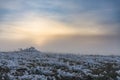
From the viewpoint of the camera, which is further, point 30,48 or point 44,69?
point 30,48

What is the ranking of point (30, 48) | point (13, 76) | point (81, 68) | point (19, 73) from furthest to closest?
1. point (30, 48)
2. point (81, 68)
3. point (19, 73)
4. point (13, 76)

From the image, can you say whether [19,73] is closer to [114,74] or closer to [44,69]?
[44,69]

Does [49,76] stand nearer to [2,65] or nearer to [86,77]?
[86,77]

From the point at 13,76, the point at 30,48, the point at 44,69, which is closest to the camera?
the point at 13,76

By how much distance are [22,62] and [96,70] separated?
6.58 m

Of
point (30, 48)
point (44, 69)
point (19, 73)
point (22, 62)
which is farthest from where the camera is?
point (30, 48)

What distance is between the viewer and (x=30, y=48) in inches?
2013

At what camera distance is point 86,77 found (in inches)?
1032

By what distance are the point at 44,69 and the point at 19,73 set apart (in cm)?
247

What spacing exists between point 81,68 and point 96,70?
122cm

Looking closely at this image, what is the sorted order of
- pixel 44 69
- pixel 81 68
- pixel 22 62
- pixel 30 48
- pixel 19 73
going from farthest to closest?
pixel 30 48, pixel 22 62, pixel 81 68, pixel 44 69, pixel 19 73

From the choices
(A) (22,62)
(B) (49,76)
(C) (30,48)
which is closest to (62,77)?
(B) (49,76)

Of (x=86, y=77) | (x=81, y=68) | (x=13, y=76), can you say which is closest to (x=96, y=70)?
(x=81, y=68)

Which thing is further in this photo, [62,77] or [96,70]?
[96,70]
